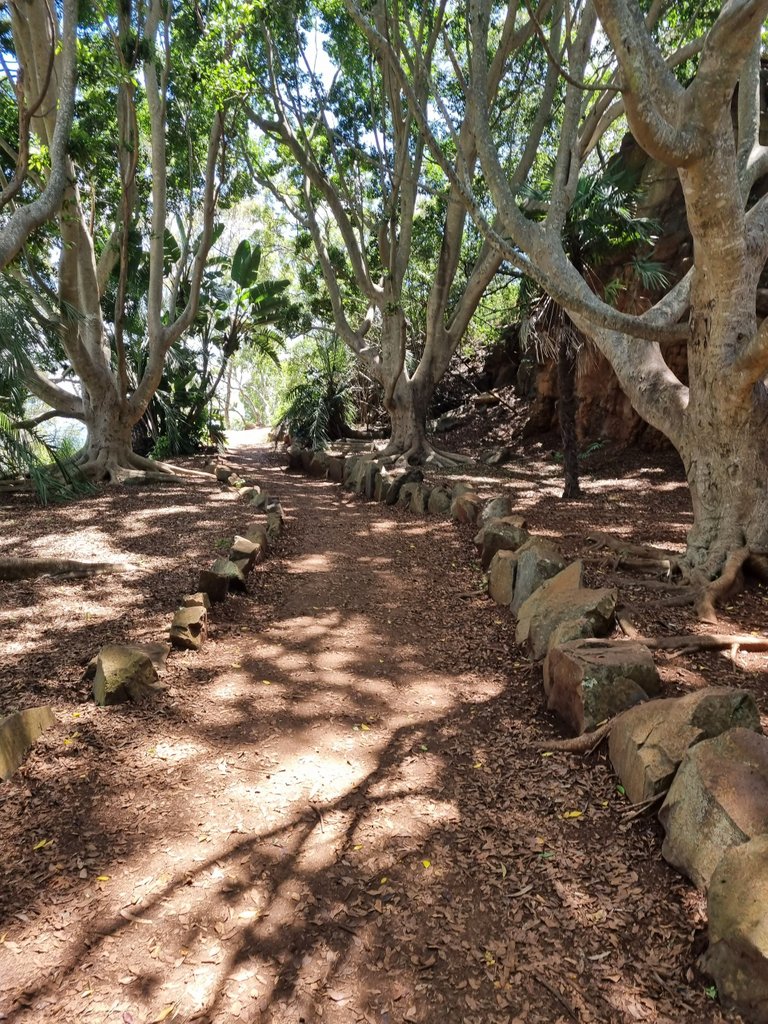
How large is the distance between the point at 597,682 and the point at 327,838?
146 cm

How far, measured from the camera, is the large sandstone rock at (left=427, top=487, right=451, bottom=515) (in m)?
8.53

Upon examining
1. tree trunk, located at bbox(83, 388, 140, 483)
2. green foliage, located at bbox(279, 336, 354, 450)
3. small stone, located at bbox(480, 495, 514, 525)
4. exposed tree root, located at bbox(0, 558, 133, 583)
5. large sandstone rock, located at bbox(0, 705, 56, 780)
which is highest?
green foliage, located at bbox(279, 336, 354, 450)

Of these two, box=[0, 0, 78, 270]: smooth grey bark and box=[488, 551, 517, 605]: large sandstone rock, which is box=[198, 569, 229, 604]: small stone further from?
box=[0, 0, 78, 270]: smooth grey bark

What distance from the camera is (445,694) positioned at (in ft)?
12.5

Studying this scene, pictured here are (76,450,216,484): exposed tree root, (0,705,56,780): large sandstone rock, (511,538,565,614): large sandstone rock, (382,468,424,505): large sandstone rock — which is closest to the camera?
(0,705,56,780): large sandstone rock

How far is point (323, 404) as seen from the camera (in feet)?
53.6

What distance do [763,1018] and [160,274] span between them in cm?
1162

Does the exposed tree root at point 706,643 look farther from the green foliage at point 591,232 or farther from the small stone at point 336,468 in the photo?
the small stone at point 336,468

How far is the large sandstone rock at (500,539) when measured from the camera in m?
5.76

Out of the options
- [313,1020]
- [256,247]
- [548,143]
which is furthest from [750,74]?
[256,247]

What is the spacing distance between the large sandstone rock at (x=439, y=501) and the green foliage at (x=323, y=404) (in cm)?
726

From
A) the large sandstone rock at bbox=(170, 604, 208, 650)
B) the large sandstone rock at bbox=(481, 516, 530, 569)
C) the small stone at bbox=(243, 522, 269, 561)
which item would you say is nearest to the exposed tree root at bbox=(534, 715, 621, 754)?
the large sandstone rock at bbox=(170, 604, 208, 650)

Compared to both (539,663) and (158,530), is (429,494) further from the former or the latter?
(539,663)

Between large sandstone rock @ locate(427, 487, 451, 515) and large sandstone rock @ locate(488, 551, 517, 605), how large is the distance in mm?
3059
